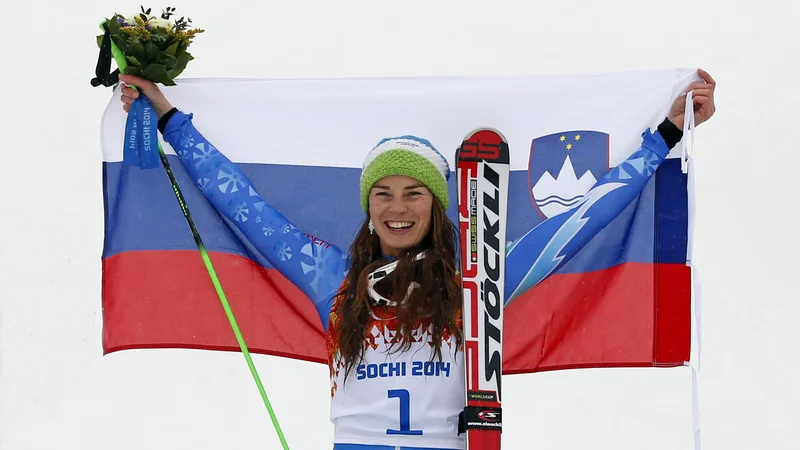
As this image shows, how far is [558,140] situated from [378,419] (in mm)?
1150

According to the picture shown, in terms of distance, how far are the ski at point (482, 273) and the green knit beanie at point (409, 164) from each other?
0.06m

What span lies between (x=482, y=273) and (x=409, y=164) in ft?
1.13

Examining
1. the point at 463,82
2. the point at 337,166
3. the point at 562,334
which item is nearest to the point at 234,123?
the point at 337,166

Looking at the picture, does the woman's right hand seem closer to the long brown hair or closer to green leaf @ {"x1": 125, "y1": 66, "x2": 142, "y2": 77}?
green leaf @ {"x1": 125, "y1": 66, "x2": 142, "y2": 77}

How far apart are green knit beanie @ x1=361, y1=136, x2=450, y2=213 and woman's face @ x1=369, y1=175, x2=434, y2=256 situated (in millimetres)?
22

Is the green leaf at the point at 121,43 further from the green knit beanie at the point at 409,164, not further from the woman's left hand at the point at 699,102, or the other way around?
the woman's left hand at the point at 699,102

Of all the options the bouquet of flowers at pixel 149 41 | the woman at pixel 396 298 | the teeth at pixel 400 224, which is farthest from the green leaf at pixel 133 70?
the teeth at pixel 400 224

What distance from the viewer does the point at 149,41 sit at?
317 cm

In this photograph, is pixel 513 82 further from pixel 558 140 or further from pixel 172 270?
pixel 172 270

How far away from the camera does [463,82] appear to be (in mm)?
3365

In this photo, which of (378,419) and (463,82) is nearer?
(378,419)

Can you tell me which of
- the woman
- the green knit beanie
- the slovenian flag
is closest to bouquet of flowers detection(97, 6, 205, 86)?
the slovenian flag

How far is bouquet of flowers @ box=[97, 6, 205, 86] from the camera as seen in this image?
315 centimetres

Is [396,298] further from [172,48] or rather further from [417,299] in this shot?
[172,48]
